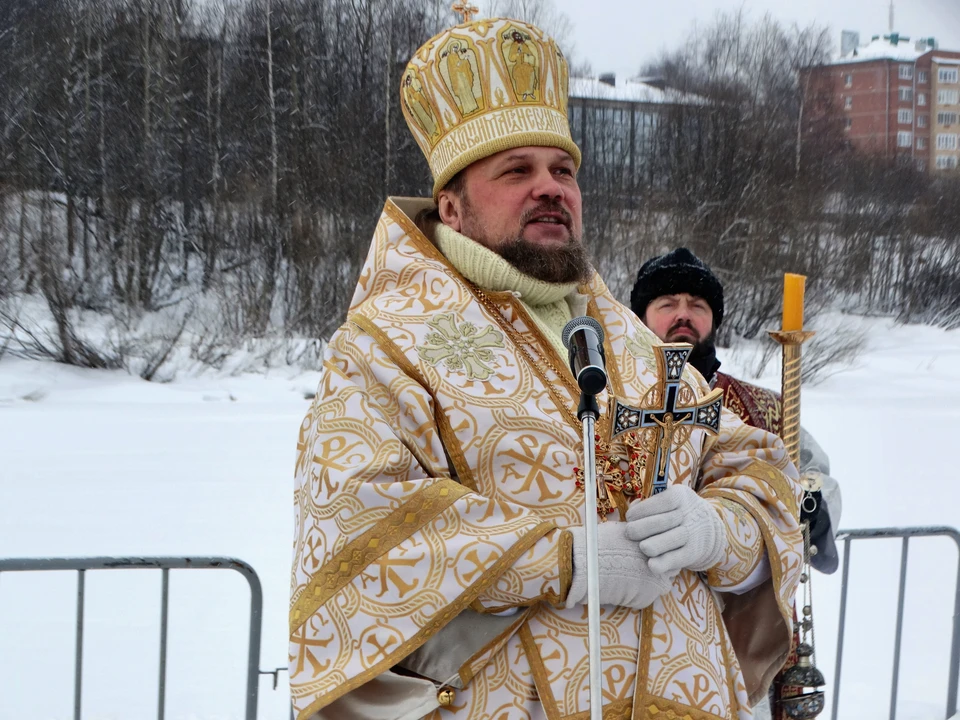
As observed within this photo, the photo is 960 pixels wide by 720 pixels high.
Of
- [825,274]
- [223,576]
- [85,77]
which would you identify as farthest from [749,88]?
[223,576]

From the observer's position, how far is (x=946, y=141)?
3256 centimetres

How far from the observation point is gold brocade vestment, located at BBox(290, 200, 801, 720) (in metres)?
1.70

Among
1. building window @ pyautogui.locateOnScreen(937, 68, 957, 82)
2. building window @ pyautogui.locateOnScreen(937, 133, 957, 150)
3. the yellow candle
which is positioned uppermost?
building window @ pyautogui.locateOnScreen(937, 68, 957, 82)

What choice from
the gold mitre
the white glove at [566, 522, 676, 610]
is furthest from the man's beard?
the white glove at [566, 522, 676, 610]

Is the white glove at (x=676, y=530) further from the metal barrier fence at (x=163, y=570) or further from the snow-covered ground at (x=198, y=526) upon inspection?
the snow-covered ground at (x=198, y=526)

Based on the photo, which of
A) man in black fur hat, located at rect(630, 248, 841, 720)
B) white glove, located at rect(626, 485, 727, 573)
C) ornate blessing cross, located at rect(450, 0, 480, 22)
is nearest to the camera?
white glove, located at rect(626, 485, 727, 573)

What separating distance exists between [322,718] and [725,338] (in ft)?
61.5

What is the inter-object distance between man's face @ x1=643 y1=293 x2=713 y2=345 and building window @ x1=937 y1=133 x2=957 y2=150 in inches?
1243

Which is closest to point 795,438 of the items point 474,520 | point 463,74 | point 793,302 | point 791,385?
point 791,385

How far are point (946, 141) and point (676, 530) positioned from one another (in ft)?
114

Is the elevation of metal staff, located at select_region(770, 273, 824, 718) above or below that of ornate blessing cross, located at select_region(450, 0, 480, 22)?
below

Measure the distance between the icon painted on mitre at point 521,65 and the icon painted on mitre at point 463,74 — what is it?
0.07 metres

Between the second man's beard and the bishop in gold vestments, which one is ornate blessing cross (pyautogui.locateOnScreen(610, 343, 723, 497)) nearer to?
the bishop in gold vestments

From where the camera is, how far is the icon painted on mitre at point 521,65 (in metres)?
2.12
